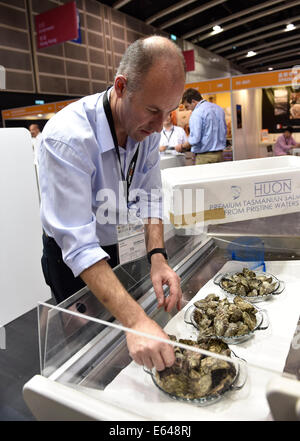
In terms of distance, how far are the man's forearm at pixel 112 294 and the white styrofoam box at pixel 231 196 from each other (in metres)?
0.57

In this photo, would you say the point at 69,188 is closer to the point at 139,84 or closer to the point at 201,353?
the point at 139,84

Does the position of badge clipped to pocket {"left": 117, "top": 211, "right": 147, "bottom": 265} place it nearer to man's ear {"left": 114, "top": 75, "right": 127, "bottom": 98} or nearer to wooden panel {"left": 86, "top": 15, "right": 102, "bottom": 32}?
man's ear {"left": 114, "top": 75, "right": 127, "bottom": 98}

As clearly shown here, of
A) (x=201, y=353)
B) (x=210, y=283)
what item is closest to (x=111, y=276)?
(x=201, y=353)

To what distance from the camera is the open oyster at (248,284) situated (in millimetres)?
1237

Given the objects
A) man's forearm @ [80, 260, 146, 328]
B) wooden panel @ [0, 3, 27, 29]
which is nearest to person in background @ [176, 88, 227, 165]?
man's forearm @ [80, 260, 146, 328]

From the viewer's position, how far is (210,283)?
135cm

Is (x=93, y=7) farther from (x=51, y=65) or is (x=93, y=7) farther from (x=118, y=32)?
(x=51, y=65)

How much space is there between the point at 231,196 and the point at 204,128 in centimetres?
355

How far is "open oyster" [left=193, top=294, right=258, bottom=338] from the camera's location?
3.25 ft

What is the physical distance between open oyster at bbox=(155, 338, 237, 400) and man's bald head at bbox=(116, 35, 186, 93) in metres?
0.65

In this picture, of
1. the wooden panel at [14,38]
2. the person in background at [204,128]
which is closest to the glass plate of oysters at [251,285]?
the person in background at [204,128]

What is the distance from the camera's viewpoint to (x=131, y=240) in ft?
4.13

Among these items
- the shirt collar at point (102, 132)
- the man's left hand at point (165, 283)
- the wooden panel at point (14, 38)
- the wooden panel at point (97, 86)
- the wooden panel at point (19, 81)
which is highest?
the wooden panel at point (14, 38)

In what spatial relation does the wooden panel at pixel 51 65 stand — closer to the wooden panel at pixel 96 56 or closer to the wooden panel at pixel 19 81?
the wooden panel at pixel 19 81
